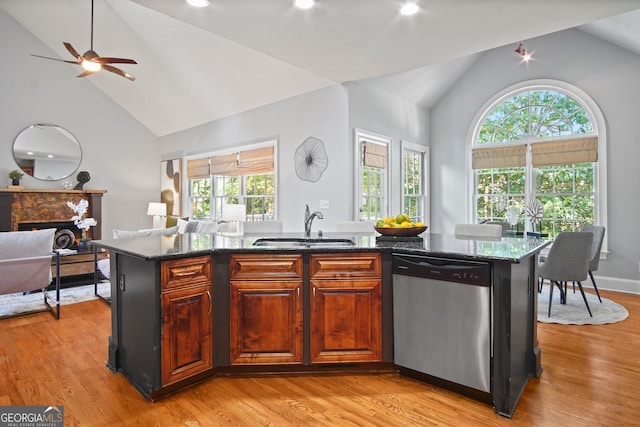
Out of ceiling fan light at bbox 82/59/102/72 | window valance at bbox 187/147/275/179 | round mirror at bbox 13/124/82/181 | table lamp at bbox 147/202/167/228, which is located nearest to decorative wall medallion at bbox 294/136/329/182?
window valance at bbox 187/147/275/179

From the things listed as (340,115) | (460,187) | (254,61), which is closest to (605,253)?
(460,187)

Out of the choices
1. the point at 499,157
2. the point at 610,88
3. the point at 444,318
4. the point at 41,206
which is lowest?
the point at 444,318

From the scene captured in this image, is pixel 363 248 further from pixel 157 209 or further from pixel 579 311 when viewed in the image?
pixel 157 209

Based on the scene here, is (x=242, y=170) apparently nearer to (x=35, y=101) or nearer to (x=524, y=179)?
(x=35, y=101)

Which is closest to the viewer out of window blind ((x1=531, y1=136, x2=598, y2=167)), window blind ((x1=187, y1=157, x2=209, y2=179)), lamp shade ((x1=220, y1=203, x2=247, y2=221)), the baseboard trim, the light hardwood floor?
the light hardwood floor

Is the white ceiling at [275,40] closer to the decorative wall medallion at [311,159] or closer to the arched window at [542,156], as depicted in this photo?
the decorative wall medallion at [311,159]

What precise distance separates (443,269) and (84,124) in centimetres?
768

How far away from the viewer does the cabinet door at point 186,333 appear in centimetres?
213

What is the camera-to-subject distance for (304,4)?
3014 mm

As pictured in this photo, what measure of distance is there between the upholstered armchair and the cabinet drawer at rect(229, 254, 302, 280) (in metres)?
2.40

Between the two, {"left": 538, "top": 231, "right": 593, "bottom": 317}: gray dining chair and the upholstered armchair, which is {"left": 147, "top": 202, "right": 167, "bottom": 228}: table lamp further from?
{"left": 538, "top": 231, "right": 593, "bottom": 317}: gray dining chair

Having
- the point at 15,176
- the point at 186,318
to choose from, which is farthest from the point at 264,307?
the point at 15,176

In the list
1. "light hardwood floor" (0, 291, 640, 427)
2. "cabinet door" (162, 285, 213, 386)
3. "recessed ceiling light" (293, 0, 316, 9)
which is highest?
"recessed ceiling light" (293, 0, 316, 9)

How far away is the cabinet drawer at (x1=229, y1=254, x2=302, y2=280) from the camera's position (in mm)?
2379
